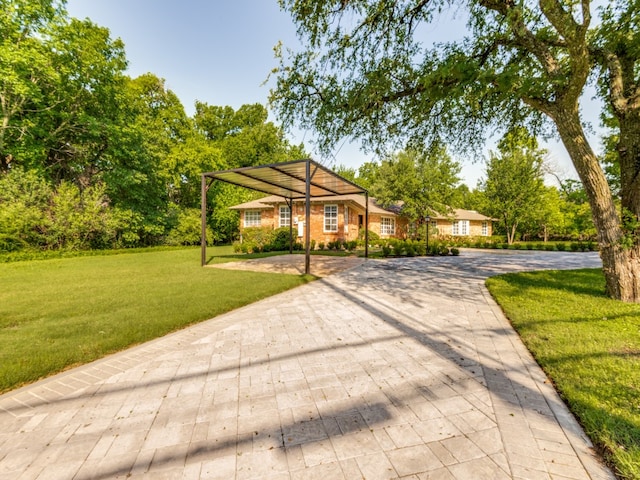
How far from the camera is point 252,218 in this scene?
74.9 feet

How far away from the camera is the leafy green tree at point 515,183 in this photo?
2331 centimetres

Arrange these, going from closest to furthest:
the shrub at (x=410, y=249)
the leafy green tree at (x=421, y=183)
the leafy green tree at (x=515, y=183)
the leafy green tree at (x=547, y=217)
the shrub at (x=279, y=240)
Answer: the shrub at (x=410, y=249)
the shrub at (x=279, y=240)
the leafy green tree at (x=421, y=183)
the leafy green tree at (x=515, y=183)
the leafy green tree at (x=547, y=217)

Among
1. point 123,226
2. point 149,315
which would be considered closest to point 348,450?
point 149,315

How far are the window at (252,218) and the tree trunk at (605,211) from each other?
19975 millimetres

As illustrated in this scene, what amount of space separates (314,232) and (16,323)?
51.7ft

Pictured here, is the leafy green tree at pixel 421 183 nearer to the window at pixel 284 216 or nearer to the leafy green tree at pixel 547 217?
the window at pixel 284 216

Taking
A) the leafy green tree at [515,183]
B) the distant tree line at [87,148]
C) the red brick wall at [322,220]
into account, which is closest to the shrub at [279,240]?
the red brick wall at [322,220]

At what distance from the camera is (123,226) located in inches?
730

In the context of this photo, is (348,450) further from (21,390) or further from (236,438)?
(21,390)

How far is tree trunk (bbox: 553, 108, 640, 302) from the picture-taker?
488 centimetres

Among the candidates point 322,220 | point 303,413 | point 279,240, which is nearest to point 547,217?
point 322,220

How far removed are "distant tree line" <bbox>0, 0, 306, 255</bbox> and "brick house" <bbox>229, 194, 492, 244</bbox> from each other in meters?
5.16

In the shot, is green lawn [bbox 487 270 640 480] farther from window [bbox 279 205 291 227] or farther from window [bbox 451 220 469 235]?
window [bbox 451 220 469 235]

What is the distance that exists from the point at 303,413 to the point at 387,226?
21.4 metres
